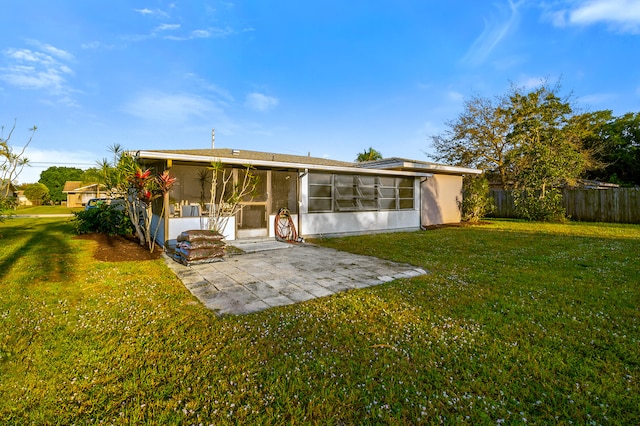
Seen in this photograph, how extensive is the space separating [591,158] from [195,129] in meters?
25.4

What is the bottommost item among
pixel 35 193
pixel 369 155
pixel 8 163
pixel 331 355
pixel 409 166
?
pixel 331 355

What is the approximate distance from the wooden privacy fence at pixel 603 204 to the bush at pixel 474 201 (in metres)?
4.45

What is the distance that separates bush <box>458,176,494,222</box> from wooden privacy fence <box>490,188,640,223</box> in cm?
445

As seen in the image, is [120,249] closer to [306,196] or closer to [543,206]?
[306,196]

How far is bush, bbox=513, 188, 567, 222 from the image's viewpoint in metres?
13.6

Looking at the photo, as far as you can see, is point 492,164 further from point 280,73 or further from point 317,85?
point 280,73

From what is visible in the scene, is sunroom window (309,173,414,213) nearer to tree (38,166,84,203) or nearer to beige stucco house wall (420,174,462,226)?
beige stucco house wall (420,174,462,226)

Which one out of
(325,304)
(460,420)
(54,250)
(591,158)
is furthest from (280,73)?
(591,158)

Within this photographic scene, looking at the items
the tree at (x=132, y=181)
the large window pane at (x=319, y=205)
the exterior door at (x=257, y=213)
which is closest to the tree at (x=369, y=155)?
the large window pane at (x=319, y=205)

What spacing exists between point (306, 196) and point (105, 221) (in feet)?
19.7

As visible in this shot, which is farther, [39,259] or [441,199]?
[441,199]

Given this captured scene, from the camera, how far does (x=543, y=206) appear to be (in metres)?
13.8

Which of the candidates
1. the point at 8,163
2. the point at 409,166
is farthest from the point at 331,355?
the point at 8,163

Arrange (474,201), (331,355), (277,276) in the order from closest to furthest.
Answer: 1. (331,355)
2. (277,276)
3. (474,201)
